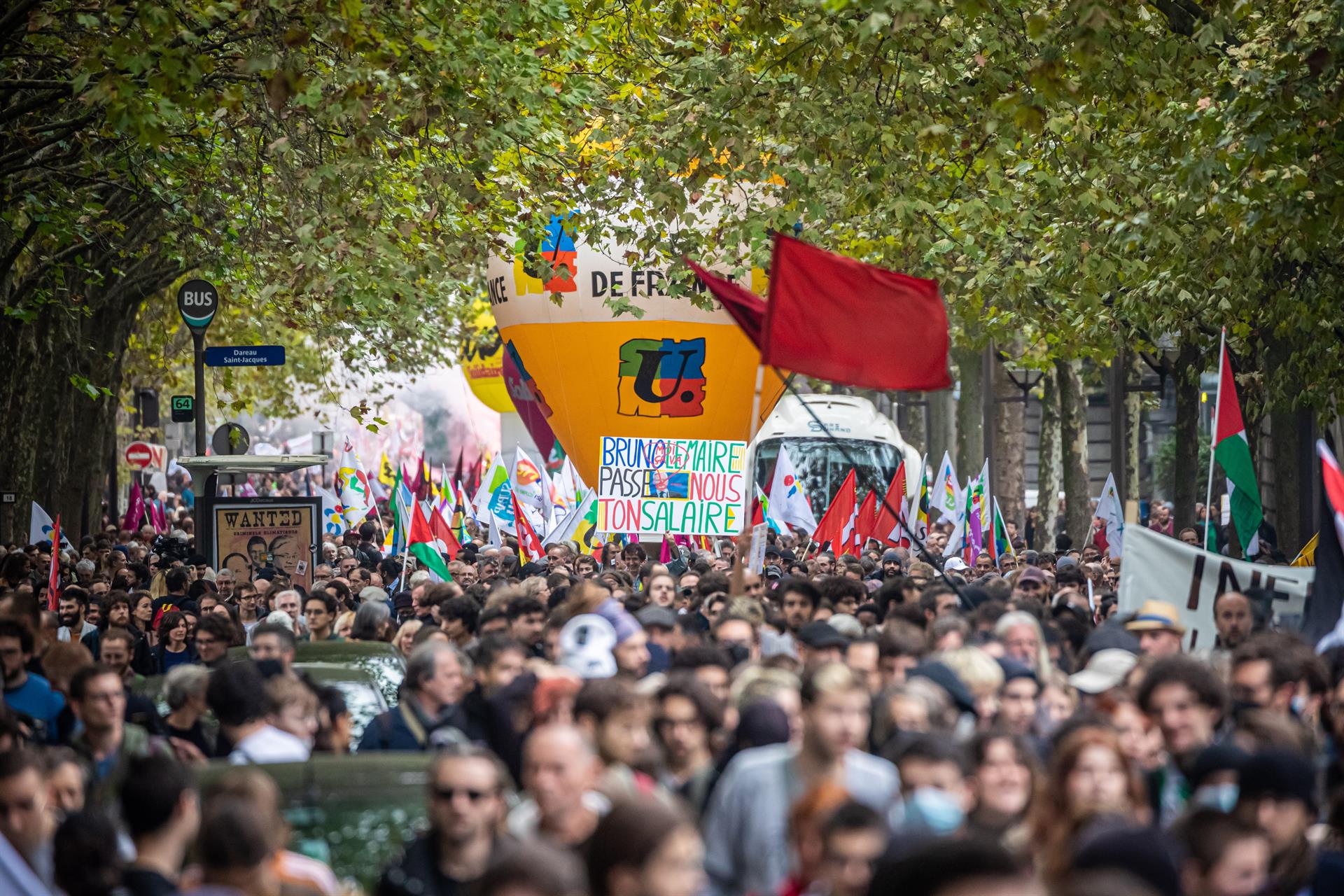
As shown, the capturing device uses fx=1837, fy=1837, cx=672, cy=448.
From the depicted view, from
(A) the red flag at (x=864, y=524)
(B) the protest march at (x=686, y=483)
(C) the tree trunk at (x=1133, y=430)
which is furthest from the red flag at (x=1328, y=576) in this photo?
(C) the tree trunk at (x=1133, y=430)

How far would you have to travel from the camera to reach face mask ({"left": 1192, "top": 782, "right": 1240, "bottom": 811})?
5.73 metres

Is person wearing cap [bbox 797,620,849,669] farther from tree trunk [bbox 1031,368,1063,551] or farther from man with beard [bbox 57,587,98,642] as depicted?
tree trunk [bbox 1031,368,1063,551]

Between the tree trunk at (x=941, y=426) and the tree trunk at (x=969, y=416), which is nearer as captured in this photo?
the tree trunk at (x=969, y=416)

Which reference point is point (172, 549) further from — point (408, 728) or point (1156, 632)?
point (1156, 632)

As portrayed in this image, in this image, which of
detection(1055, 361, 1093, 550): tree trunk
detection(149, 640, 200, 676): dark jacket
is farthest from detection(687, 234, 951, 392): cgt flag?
detection(1055, 361, 1093, 550): tree trunk

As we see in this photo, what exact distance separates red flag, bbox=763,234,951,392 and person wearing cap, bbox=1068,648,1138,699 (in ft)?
10.7

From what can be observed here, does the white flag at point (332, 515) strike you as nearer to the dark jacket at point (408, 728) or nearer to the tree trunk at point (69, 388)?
the tree trunk at point (69, 388)

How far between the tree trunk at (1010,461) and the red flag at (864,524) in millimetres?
13726

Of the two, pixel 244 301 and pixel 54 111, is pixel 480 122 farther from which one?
pixel 244 301

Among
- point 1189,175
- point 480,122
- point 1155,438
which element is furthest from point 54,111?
point 1155,438

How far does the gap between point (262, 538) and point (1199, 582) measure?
425 inches

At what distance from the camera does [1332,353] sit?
17.8m

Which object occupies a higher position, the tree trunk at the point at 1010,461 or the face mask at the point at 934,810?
the tree trunk at the point at 1010,461

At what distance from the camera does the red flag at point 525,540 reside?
68.3 feet
